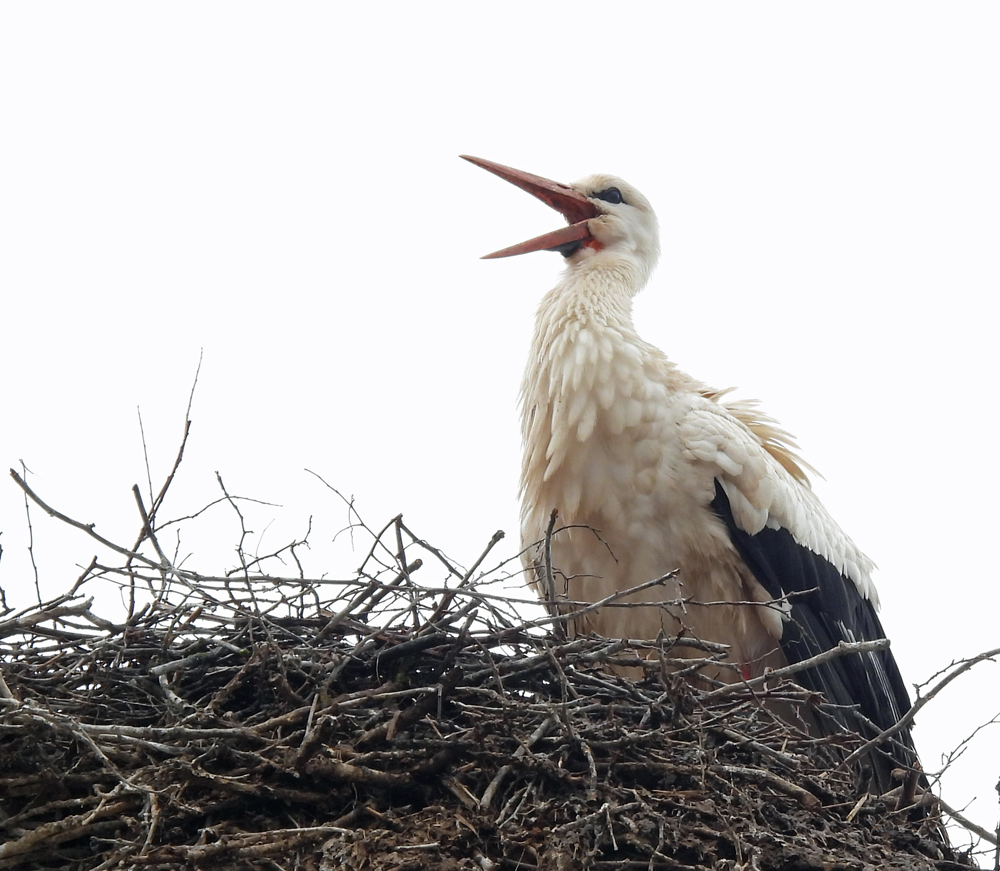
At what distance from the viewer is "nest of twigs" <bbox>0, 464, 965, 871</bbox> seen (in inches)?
81.2

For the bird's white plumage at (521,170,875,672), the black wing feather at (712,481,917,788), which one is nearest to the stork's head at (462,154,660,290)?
the bird's white plumage at (521,170,875,672)

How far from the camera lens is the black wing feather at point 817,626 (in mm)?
3178

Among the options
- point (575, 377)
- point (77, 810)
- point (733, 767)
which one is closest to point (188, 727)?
point (77, 810)

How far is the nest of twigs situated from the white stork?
0.66 m

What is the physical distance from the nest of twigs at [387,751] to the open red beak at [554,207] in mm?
1922

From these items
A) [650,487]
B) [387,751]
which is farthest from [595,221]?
[387,751]

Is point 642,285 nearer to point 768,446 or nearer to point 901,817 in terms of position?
point 768,446

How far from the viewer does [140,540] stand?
2420mm

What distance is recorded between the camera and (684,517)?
126 inches

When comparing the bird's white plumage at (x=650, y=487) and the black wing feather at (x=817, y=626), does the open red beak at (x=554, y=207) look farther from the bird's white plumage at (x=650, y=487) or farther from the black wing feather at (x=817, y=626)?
the black wing feather at (x=817, y=626)

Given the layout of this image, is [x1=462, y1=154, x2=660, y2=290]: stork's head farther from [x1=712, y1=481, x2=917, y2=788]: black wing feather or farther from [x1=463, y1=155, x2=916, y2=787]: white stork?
[x1=712, y1=481, x2=917, y2=788]: black wing feather

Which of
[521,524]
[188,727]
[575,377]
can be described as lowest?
[188,727]

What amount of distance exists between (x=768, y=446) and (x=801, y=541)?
37 centimetres

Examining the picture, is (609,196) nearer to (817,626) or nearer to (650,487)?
(650,487)
